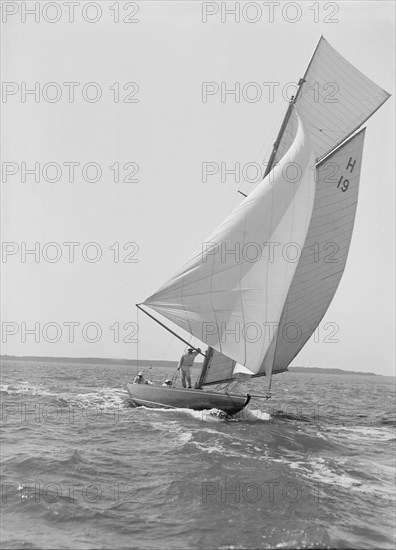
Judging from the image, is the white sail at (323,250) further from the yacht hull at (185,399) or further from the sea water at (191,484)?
the sea water at (191,484)

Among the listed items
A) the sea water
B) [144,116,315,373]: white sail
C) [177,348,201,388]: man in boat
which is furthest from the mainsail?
the sea water

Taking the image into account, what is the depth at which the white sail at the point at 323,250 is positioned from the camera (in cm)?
1972

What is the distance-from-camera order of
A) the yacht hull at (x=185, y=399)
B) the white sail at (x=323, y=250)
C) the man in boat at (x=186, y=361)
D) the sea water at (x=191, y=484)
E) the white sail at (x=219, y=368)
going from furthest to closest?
the man in boat at (x=186, y=361) → the white sail at (x=219, y=368) → the white sail at (x=323, y=250) → the yacht hull at (x=185, y=399) → the sea water at (x=191, y=484)

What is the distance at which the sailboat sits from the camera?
666 inches

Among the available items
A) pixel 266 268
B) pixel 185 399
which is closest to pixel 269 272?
pixel 266 268

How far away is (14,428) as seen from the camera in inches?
639

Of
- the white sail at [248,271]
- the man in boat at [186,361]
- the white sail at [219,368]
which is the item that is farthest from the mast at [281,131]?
the man in boat at [186,361]

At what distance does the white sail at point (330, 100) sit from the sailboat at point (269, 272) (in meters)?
0.30

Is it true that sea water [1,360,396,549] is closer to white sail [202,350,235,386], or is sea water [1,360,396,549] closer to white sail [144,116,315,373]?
white sail [202,350,235,386]

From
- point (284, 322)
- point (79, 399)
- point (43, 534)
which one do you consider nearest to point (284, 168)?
point (284, 322)

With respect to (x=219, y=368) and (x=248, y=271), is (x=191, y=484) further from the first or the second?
(x=219, y=368)

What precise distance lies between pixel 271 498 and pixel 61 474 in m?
3.92

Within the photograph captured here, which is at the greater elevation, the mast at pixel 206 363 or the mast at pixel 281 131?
the mast at pixel 281 131

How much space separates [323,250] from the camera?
66.2ft
